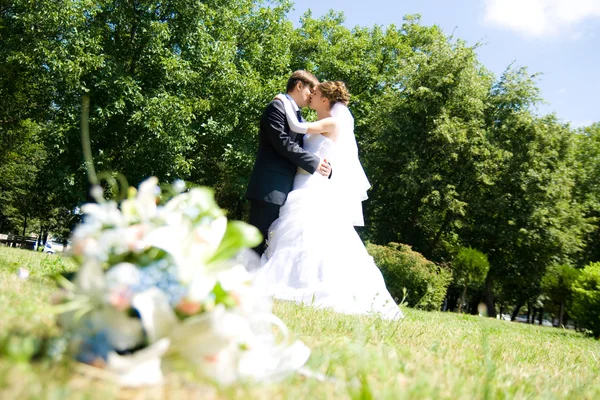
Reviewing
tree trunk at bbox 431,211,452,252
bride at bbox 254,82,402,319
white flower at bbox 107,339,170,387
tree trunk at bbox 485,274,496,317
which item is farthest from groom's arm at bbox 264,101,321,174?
tree trunk at bbox 485,274,496,317

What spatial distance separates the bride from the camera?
536 centimetres

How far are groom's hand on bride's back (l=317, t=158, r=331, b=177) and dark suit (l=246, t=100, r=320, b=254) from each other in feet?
0.18

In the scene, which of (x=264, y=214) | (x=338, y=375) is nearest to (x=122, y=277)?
(x=338, y=375)

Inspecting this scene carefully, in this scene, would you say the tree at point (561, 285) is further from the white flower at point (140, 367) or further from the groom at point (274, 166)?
the white flower at point (140, 367)

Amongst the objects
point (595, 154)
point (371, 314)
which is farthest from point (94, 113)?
point (595, 154)

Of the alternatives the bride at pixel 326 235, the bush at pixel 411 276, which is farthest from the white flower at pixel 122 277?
the bush at pixel 411 276

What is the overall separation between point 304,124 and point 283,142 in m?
0.43

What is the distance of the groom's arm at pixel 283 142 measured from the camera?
18.7ft

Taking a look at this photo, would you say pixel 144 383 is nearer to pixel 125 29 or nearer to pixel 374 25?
pixel 125 29

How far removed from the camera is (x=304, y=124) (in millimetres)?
5906

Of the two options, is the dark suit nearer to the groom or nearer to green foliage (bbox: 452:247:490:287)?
the groom

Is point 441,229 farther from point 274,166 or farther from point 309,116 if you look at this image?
point 274,166

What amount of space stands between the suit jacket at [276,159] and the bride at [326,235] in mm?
128

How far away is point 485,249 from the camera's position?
25125 mm
